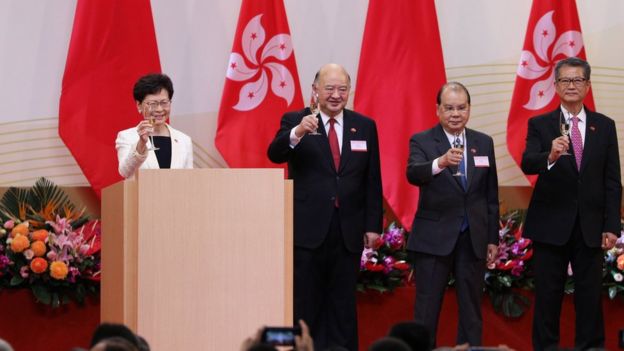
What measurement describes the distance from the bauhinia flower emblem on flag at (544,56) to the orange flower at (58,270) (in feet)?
11.0

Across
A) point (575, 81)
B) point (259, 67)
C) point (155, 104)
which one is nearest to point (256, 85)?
point (259, 67)

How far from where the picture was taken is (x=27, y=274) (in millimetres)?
6156

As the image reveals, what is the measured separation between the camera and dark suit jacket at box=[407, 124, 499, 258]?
564 cm

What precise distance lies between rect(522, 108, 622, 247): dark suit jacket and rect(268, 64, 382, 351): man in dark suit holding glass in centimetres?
97

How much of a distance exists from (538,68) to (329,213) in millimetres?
2415

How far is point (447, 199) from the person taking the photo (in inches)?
224

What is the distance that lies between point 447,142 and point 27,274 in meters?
2.63

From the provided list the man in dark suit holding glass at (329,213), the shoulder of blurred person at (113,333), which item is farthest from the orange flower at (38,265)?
the shoulder of blurred person at (113,333)

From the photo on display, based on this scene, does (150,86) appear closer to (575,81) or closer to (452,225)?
(452,225)

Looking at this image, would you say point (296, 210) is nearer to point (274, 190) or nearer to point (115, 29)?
point (274, 190)

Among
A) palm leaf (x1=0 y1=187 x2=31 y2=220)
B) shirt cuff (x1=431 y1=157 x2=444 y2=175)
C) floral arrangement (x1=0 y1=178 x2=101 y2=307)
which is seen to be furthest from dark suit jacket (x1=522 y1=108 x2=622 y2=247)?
palm leaf (x1=0 y1=187 x2=31 y2=220)

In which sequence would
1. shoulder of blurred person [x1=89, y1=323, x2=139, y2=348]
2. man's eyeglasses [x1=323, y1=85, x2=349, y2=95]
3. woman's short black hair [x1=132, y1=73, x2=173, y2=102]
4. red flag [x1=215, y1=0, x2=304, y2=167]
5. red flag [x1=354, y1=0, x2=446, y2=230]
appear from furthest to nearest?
1. red flag [x1=354, y1=0, x2=446, y2=230]
2. red flag [x1=215, y1=0, x2=304, y2=167]
3. man's eyeglasses [x1=323, y1=85, x2=349, y2=95]
4. woman's short black hair [x1=132, y1=73, x2=173, y2=102]
5. shoulder of blurred person [x1=89, y1=323, x2=139, y2=348]

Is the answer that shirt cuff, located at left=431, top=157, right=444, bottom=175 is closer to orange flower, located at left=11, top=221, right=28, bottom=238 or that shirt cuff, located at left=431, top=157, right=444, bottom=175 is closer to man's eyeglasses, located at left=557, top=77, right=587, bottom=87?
man's eyeglasses, located at left=557, top=77, right=587, bottom=87

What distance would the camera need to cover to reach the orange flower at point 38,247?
612 cm
